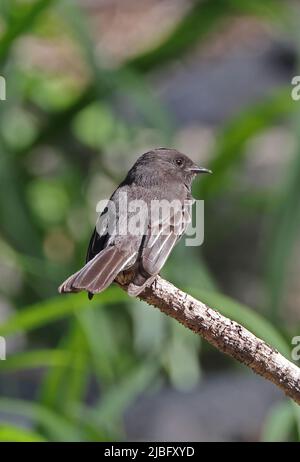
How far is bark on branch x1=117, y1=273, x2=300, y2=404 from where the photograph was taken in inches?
115

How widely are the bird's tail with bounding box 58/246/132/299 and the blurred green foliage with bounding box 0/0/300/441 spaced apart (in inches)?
43.7

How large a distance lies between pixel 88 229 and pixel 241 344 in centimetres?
529

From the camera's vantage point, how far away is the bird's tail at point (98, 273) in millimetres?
3016

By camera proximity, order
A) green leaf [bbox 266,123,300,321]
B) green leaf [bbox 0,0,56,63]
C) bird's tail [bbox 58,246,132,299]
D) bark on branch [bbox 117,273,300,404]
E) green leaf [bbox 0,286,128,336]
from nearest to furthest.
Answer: bark on branch [bbox 117,273,300,404] < bird's tail [bbox 58,246,132,299] < green leaf [bbox 0,286,128,336] < green leaf [bbox 0,0,56,63] < green leaf [bbox 266,123,300,321]

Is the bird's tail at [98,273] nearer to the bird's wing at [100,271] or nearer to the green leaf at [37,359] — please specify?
the bird's wing at [100,271]

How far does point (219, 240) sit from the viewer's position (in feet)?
29.2

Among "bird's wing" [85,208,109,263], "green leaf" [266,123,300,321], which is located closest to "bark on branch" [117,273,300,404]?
"bird's wing" [85,208,109,263]

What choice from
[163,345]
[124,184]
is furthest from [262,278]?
[124,184]

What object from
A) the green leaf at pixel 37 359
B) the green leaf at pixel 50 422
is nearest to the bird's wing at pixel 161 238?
the green leaf at pixel 50 422

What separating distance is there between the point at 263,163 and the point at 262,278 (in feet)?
4.03

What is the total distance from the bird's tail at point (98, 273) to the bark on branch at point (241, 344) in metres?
0.21

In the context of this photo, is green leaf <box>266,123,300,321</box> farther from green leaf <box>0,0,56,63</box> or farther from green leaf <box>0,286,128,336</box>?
green leaf <box>0,286,128,336</box>

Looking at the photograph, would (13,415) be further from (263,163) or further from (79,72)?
(79,72)

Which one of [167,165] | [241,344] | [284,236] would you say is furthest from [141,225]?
[284,236]
